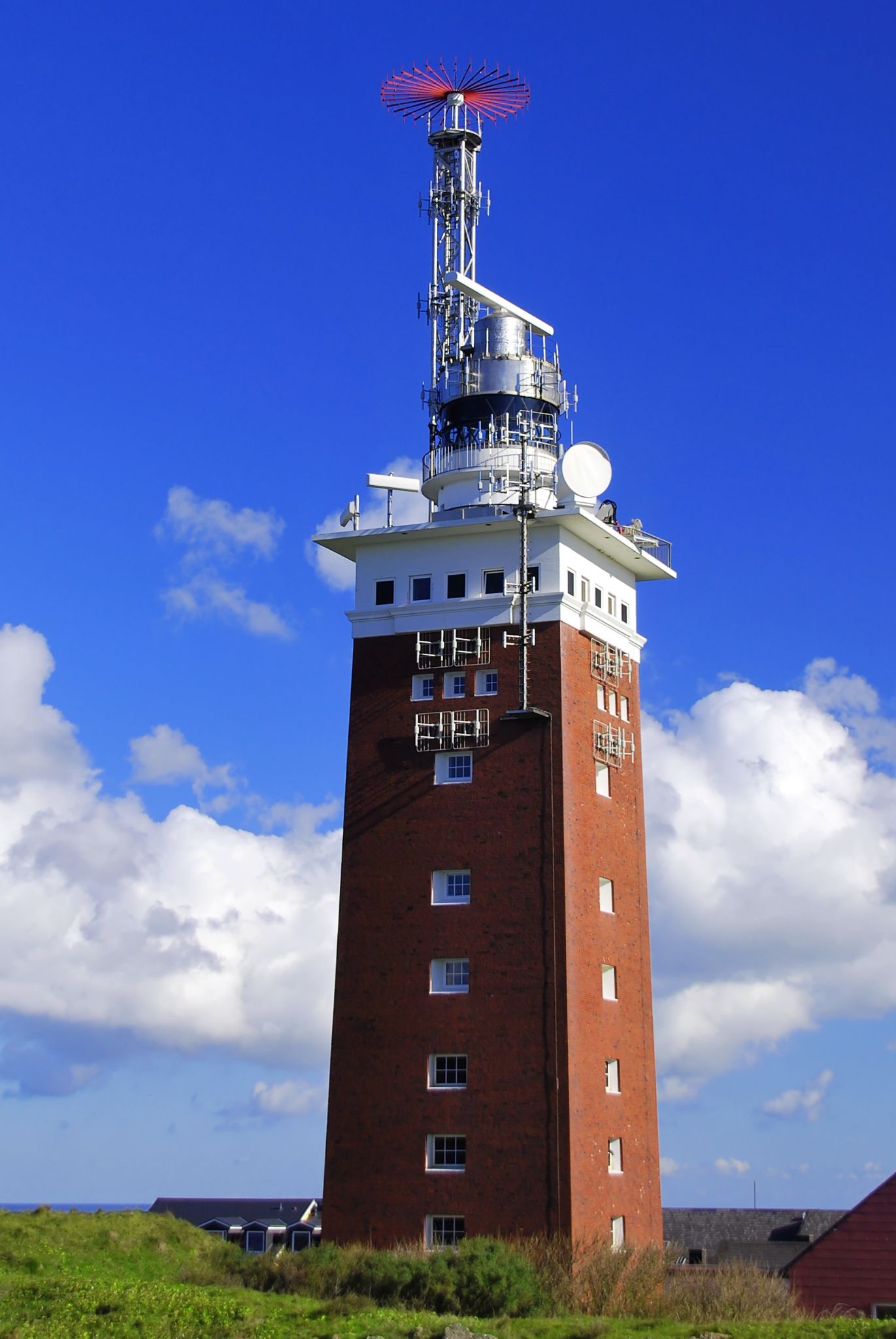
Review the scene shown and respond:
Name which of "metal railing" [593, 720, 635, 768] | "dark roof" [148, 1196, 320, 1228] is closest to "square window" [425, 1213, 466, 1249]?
"metal railing" [593, 720, 635, 768]

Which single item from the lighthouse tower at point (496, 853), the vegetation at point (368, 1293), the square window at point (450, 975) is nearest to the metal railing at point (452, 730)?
the lighthouse tower at point (496, 853)

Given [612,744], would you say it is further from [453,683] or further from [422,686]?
[422,686]

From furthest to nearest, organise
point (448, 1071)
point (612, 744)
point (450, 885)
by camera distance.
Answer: point (612, 744), point (450, 885), point (448, 1071)

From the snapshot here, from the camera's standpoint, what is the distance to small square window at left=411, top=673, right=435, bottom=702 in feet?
198

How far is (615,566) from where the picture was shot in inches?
2547

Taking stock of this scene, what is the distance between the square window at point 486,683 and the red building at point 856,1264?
20489 millimetres

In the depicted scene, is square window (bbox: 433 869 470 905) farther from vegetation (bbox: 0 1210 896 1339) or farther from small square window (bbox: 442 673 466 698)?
vegetation (bbox: 0 1210 896 1339)

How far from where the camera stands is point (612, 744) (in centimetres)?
6131

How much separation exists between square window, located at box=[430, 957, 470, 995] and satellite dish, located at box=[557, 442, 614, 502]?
16.3 metres

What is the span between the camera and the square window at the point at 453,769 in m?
58.8

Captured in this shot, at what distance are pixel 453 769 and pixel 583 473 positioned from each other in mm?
11418

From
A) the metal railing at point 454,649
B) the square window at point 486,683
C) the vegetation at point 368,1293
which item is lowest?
the vegetation at point 368,1293

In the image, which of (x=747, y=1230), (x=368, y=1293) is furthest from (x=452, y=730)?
(x=747, y=1230)

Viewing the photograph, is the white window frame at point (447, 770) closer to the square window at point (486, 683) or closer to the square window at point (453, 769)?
the square window at point (453, 769)
